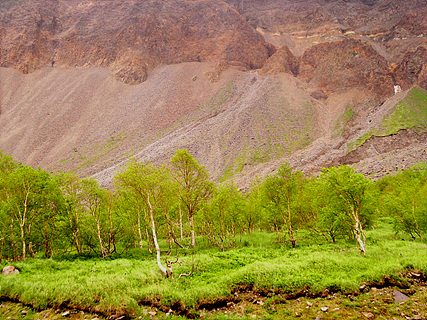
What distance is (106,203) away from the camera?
26.9 meters

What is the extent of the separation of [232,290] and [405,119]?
138292 mm

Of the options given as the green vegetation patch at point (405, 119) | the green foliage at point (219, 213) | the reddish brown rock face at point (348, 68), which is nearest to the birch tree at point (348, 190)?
the green foliage at point (219, 213)

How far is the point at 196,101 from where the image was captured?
159125 mm

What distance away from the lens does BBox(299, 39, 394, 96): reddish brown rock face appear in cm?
15485

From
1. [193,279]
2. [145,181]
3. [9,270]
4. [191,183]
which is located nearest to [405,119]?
[191,183]

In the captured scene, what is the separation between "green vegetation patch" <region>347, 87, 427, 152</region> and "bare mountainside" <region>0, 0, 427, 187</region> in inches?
30.8

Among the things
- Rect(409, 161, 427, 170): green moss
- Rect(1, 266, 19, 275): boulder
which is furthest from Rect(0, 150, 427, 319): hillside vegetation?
Rect(409, 161, 427, 170): green moss

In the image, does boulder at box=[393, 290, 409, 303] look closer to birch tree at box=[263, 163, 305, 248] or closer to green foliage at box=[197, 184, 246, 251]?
birch tree at box=[263, 163, 305, 248]

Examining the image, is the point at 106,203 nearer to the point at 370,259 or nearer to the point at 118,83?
the point at 370,259

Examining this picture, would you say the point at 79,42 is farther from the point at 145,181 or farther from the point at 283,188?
the point at 283,188

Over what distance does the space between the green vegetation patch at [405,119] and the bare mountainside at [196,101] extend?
782 mm

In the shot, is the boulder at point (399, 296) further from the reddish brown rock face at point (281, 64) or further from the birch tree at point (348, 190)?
the reddish brown rock face at point (281, 64)


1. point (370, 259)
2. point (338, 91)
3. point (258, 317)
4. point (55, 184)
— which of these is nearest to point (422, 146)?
point (338, 91)

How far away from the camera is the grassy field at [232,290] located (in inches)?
507
